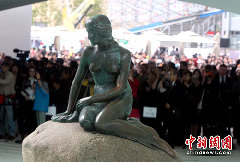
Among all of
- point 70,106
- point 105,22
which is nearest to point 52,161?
point 70,106

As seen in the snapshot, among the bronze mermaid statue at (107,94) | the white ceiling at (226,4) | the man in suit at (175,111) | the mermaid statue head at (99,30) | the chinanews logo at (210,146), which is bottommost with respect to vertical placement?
the chinanews logo at (210,146)

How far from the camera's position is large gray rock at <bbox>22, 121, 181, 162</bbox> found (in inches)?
199

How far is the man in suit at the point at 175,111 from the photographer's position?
997 centimetres

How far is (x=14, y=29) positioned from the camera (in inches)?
635

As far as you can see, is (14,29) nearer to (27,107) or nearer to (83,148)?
(27,107)

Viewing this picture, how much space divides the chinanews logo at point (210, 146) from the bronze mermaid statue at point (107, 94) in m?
4.35

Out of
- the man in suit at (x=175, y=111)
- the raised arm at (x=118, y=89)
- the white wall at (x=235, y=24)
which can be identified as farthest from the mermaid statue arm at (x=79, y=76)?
the white wall at (x=235, y=24)

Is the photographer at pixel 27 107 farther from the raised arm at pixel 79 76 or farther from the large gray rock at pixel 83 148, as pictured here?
the large gray rock at pixel 83 148

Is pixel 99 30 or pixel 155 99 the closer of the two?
pixel 99 30

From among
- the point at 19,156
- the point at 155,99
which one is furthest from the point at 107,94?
the point at 155,99

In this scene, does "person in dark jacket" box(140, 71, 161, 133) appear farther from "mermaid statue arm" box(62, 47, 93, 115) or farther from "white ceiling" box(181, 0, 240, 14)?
"mermaid statue arm" box(62, 47, 93, 115)

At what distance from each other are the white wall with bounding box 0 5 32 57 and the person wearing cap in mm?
5915

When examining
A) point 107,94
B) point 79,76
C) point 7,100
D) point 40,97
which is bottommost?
point 7,100

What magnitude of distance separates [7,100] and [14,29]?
6341mm
